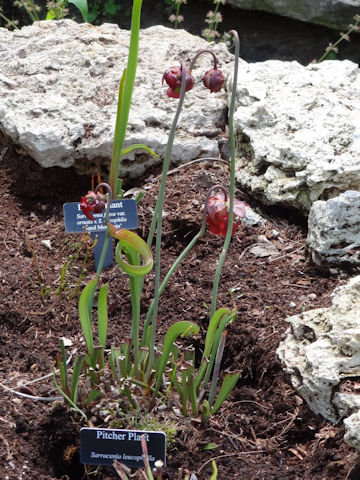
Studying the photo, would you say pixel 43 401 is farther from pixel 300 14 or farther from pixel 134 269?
pixel 300 14

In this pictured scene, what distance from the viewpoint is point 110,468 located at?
73.9 inches

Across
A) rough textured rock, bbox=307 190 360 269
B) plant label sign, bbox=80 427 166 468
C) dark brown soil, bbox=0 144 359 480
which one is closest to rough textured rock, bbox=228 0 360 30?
dark brown soil, bbox=0 144 359 480

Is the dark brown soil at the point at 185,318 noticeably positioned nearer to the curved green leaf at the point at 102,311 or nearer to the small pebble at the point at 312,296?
the small pebble at the point at 312,296

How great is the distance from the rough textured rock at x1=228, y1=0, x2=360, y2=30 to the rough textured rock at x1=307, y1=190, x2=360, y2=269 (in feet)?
9.52

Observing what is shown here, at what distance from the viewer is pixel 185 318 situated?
233 cm

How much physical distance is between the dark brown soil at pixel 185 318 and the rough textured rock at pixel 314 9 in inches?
99.0

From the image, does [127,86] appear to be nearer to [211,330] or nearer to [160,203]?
[160,203]

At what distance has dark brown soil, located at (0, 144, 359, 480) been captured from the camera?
6.21 feet

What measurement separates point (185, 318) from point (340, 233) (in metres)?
0.64

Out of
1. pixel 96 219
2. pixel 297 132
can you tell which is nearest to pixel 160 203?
pixel 96 219

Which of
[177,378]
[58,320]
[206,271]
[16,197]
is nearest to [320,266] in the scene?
[206,271]

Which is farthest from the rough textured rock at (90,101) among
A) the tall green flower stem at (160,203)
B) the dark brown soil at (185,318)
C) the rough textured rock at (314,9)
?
the rough textured rock at (314,9)

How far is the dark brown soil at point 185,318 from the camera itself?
189cm

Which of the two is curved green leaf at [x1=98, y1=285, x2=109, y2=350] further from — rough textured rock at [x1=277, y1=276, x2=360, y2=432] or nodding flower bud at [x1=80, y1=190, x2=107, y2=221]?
rough textured rock at [x1=277, y1=276, x2=360, y2=432]
